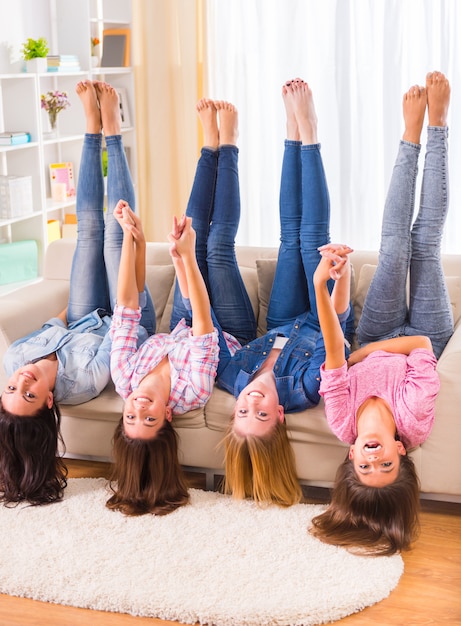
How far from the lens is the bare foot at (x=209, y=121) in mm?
3006

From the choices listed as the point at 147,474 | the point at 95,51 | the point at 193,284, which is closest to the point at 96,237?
the point at 193,284

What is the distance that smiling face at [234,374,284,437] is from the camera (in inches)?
97.5

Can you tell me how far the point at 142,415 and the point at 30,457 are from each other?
1.33 ft

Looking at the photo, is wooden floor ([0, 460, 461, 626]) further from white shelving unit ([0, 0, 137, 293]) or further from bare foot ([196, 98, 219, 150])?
white shelving unit ([0, 0, 137, 293])

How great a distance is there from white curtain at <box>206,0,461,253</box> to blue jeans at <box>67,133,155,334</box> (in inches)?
68.0

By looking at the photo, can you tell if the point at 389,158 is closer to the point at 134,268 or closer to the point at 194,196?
the point at 194,196

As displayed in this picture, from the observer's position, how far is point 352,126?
4.45 metres

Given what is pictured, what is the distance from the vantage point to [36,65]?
4.32 meters

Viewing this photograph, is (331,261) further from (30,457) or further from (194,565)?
(30,457)

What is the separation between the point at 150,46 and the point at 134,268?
7.95 feet

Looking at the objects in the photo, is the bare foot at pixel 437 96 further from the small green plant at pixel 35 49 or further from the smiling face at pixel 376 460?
the small green plant at pixel 35 49

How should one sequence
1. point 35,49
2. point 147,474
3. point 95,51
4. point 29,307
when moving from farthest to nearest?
point 95,51 < point 35,49 < point 29,307 < point 147,474

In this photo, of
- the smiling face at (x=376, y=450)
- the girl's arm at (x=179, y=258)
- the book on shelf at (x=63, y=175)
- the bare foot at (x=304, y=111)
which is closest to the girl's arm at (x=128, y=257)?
the girl's arm at (x=179, y=258)

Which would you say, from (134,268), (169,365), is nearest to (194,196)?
(134,268)
